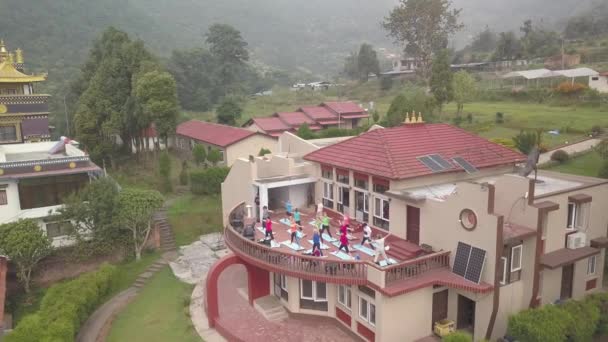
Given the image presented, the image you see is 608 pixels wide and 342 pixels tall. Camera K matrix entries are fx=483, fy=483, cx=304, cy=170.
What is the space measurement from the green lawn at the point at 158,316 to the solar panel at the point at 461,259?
9.20 metres

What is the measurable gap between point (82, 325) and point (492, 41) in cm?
10162

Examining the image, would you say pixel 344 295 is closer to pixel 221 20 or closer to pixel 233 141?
pixel 233 141

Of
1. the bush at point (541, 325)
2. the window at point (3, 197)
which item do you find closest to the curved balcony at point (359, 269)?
the bush at point (541, 325)

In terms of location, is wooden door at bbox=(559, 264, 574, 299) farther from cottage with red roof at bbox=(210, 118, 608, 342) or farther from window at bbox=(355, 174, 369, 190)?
window at bbox=(355, 174, 369, 190)

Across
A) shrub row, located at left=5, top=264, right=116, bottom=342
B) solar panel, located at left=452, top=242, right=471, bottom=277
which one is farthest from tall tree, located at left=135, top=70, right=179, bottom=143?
solar panel, located at left=452, top=242, right=471, bottom=277

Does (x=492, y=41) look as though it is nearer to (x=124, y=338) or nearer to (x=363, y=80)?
(x=363, y=80)

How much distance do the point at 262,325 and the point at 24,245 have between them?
11.5 meters

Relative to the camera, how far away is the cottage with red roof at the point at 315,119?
145 feet

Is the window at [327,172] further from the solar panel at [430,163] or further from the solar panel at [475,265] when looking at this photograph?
the solar panel at [475,265]

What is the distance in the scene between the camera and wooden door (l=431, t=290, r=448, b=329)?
15.5 meters

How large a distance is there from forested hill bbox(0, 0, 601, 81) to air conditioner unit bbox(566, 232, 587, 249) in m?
63.9

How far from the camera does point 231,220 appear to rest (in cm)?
1972

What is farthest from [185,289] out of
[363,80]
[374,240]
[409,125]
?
[363,80]

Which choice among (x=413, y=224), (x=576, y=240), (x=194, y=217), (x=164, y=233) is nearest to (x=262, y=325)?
(x=413, y=224)
